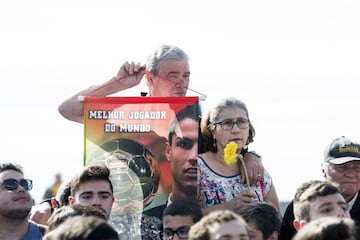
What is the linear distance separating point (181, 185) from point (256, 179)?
2.00ft

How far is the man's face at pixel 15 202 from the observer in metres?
9.73

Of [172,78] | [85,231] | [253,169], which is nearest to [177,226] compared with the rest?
[253,169]

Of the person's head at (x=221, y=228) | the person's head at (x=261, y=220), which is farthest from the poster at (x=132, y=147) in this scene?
the person's head at (x=221, y=228)

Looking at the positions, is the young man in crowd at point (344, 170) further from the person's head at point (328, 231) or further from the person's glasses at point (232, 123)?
the person's head at point (328, 231)

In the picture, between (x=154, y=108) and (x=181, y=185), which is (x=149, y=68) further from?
(x=181, y=185)

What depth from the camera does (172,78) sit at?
958cm

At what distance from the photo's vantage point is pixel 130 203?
934 centimetres

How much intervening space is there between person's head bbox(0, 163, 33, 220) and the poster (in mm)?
674

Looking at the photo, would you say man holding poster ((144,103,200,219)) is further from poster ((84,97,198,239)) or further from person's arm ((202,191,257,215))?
person's arm ((202,191,257,215))

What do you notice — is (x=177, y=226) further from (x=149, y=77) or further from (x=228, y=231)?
(x=228, y=231)

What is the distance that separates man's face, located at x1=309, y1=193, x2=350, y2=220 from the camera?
8.20 metres

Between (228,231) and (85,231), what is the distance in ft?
3.24

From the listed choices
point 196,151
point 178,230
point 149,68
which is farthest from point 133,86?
point 178,230

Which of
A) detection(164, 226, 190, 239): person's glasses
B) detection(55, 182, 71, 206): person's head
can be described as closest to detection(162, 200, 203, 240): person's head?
detection(164, 226, 190, 239): person's glasses
